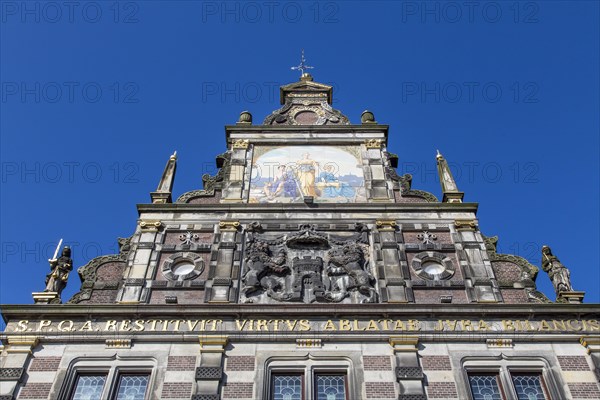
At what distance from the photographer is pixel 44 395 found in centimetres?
1325

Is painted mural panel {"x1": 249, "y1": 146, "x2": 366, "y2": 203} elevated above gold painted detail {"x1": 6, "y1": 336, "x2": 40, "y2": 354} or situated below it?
above

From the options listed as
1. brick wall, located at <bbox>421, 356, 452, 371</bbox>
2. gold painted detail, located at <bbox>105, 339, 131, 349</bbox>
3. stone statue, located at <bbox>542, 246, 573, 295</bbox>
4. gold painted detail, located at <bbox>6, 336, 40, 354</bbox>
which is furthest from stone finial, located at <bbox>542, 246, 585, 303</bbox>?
gold painted detail, located at <bbox>6, 336, 40, 354</bbox>

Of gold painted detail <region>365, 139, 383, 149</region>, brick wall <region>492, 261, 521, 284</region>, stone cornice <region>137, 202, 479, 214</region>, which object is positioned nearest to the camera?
brick wall <region>492, 261, 521, 284</region>

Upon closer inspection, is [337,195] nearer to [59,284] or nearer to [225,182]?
[225,182]

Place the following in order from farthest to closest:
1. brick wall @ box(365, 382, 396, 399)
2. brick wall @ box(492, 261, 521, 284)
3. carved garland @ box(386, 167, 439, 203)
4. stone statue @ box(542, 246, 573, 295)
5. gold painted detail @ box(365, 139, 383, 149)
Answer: gold painted detail @ box(365, 139, 383, 149) < carved garland @ box(386, 167, 439, 203) < brick wall @ box(492, 261, 521, 284) < stone statue @ box(542, 246, 573, 295) < brick wall @ box(365, 382, 396, 399)

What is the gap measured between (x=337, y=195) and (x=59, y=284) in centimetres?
726

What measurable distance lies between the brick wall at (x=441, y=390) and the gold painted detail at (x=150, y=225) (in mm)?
7654

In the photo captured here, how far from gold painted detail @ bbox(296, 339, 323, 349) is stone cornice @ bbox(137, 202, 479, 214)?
14.1 feet

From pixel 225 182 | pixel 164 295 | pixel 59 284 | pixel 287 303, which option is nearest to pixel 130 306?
pixel 164 295

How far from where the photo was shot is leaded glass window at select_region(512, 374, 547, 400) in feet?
44.0

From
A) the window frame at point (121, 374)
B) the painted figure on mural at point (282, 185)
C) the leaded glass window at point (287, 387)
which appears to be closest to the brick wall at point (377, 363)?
the leaded glass window at point (287, 387)

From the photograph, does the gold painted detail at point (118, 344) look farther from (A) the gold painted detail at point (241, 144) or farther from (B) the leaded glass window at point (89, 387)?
(A) the gold painted detail at point (241, 144)

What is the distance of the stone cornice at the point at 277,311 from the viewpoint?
14.6 m

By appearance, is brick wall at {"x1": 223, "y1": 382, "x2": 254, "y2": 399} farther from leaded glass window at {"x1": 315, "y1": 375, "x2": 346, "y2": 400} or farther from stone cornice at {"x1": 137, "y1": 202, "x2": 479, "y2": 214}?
stone cornice at {"x1": 137, "y1": 202, "x2": 479, "y2": 214}
